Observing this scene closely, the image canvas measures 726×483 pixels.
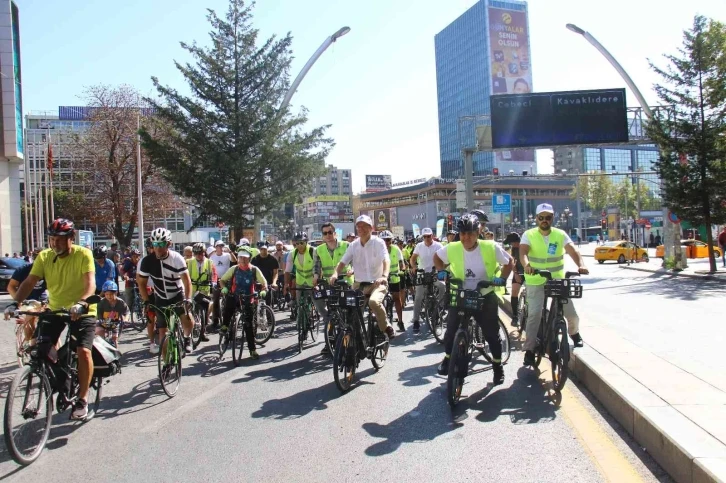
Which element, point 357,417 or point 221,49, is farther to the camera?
point 221,49

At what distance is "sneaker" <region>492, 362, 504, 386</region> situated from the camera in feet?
20.5

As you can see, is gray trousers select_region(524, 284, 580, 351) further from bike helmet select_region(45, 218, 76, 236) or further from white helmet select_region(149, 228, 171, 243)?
bike helmet select_region(45, 218, 76, 236)

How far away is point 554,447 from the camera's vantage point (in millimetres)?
4496

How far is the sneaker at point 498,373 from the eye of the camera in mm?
6246

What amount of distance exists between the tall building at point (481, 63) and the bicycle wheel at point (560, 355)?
122053mm

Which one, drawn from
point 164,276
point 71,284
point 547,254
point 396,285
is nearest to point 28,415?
point 71,284

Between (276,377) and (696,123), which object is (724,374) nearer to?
(276,377)

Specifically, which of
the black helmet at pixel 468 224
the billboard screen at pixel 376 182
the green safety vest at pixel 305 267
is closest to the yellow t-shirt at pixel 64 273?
the black helmet at pixel 468 224

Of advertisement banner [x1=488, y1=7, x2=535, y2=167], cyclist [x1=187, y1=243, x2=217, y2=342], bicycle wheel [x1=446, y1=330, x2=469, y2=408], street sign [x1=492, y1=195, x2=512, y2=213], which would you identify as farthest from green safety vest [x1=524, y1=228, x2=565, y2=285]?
advertisement banner [x1=488, y1=7, x2=535, y2=167]

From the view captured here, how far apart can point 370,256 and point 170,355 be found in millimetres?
2658

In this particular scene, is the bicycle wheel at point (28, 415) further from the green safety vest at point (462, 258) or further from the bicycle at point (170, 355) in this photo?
the green safety vest at point (462, 258)

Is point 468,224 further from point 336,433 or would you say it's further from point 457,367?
point 336,433

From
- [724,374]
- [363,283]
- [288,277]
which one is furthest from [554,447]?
[288,277]

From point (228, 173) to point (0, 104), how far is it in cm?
2065
